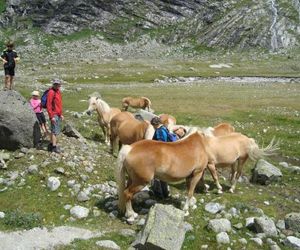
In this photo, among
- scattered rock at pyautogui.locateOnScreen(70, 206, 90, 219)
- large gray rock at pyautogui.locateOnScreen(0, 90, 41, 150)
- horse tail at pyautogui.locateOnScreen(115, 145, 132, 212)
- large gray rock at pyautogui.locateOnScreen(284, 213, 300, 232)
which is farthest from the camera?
large gray rock at pyautogui.locateOnScreen(0, 90, 41, 150)

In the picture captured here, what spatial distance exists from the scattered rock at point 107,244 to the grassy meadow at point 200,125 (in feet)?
0.65

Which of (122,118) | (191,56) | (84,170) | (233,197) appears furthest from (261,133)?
(191,56)

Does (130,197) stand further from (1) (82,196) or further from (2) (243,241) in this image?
(2) (243,241)

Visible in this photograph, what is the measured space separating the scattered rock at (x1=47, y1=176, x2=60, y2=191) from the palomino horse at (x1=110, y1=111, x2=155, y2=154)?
4.52 meters

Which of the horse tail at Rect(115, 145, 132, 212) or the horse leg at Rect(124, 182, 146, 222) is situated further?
the horse leg at Rect(124, 182, 146, 222)

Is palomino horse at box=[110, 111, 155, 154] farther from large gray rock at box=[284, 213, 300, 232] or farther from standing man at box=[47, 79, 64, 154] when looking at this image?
large gray rock at box=[284, 213, 300, 232]

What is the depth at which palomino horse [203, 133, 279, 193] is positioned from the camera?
1783 centimetres

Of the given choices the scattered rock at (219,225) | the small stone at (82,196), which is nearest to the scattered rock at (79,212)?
the small stone at (82,196)

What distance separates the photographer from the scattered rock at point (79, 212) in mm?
14573

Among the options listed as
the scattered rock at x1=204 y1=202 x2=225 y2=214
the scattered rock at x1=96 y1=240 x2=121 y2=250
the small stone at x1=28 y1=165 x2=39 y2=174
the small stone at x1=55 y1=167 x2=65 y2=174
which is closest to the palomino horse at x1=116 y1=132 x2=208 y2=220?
the scattered rock at x1=204 y1=202 x2=225 y2=214

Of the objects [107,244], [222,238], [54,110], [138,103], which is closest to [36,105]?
[54,110]

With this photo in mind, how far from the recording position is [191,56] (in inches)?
4363

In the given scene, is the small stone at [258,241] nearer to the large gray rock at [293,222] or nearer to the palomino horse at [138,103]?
the large gray rock at [293,222]

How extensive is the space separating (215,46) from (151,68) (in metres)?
32.5
